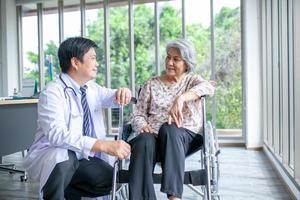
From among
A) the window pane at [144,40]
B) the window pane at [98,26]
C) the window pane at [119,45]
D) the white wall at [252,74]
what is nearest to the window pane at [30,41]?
the window pane at [98,26]

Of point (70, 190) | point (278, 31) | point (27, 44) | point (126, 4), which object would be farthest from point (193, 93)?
point (27, 44)

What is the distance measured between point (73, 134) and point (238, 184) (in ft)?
6.47

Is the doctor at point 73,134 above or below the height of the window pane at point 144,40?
below

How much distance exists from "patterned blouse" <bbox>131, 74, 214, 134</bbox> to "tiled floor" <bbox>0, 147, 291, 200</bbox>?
37.6 inches

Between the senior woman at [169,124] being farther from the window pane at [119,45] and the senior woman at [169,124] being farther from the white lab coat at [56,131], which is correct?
the window pane at [119,45]

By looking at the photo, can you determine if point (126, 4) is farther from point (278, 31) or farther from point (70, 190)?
point (70, 190)

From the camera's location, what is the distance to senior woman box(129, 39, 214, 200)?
1580 mm

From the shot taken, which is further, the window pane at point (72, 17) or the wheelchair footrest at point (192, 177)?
the window pane at point (72, 17)

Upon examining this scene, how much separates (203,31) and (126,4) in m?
1.40

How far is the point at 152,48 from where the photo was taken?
214 inches

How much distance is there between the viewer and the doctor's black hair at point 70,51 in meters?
1.66

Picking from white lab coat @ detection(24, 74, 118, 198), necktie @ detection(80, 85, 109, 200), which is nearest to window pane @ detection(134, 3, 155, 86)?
necktie @ detection(80, 85, 109, 200)

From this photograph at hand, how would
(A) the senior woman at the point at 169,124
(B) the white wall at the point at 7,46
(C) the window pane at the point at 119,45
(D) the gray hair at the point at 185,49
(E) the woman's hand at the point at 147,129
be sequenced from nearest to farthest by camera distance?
(A) the senior woman at the point at 169,124 → (E) the woman's hand at the point at 147,129 → (D) the gray hair at the point at 185,49 → (C) the window pane at the point at 119,45 → (B) the white wall at the point at 7,46

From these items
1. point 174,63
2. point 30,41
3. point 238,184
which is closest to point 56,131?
point 174,63
